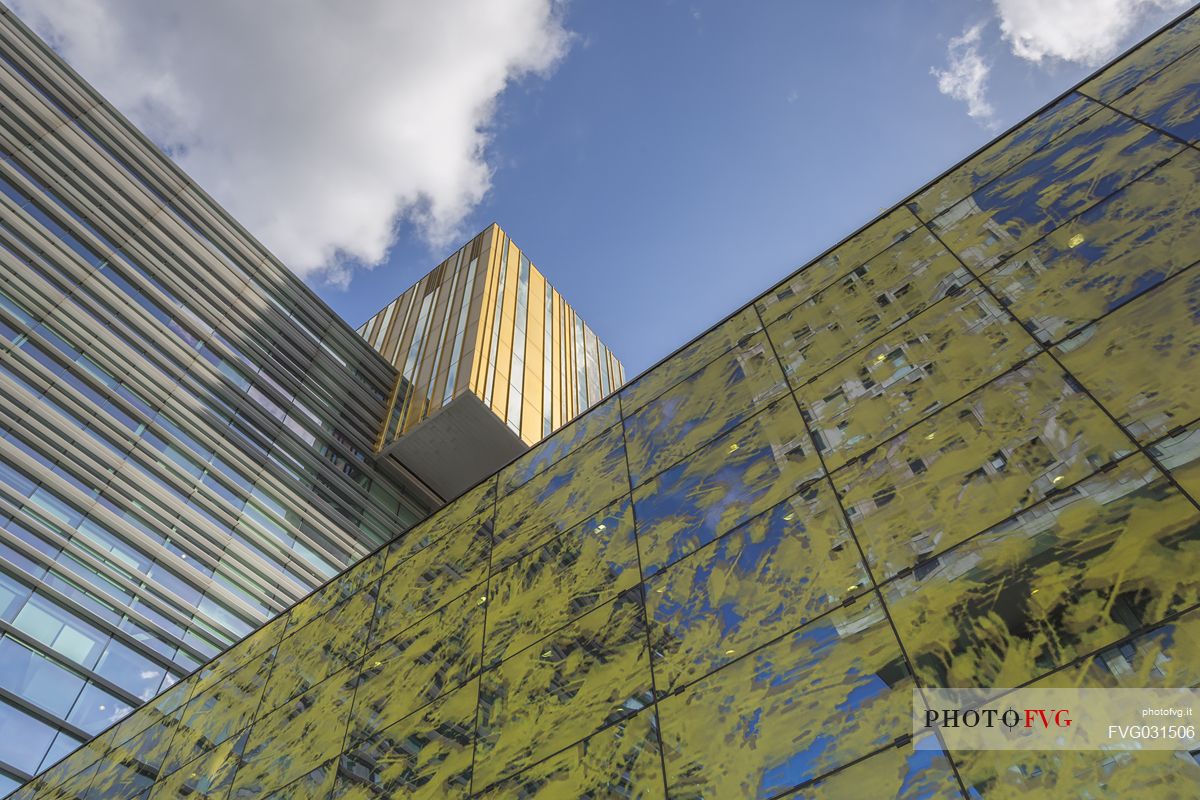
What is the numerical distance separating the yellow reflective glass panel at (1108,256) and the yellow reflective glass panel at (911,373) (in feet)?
1.14

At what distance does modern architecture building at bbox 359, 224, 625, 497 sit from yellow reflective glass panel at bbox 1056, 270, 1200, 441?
21743mm

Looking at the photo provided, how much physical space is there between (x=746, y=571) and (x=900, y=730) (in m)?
2.80

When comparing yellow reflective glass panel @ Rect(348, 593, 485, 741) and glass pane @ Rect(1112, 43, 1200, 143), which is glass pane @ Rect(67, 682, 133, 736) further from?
glass pane @ Rect(1112, 43, 1200, 143)

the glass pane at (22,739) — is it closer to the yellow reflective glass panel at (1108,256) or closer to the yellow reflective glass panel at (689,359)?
the yellow reflective glass panel at (689,359)

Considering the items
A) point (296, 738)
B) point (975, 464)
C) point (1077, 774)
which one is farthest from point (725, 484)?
point (296, 738)

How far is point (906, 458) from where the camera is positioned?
28.8 feet

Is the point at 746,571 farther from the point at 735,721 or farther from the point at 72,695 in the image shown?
the point at 72,695

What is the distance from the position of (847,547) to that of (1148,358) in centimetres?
345

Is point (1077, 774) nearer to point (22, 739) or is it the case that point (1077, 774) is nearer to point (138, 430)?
point (22, 739)

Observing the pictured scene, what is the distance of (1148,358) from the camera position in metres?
7.70

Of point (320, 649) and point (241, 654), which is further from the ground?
point (241, 654)

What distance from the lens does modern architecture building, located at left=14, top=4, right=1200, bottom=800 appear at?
6.68 meters

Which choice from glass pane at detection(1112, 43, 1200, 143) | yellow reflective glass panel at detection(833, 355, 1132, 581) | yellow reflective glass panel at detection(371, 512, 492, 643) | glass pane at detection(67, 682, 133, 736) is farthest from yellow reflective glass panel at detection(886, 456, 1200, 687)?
glass pane at detection(67, 682, 133, 736)

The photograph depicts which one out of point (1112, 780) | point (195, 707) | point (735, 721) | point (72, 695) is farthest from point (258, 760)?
point (1112, 780)
